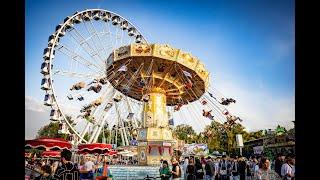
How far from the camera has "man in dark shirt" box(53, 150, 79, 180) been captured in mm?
5825

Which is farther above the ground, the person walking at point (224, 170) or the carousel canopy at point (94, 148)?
the carousel canopy at point (94, 148)

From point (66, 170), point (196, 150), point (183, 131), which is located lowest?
point (196, 150)

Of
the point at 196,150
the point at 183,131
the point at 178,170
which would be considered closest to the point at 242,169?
the point at 178,170

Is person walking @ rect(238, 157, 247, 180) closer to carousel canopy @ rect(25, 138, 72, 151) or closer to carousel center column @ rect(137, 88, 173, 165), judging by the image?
carousel canopy @ rect(25, 138, 72, 151)

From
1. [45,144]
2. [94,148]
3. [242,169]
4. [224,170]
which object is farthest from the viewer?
[94,148]

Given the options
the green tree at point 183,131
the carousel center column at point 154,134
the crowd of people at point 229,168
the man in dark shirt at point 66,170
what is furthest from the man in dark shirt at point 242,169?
the green tree at point 183,131

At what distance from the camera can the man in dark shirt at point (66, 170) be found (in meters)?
5.82

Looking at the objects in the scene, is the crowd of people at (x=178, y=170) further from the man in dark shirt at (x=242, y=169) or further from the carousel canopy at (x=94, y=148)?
the carousel canopy at (x=94, y=148)

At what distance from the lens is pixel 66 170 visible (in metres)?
5.86

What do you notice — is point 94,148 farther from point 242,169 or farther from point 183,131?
point 183,131
